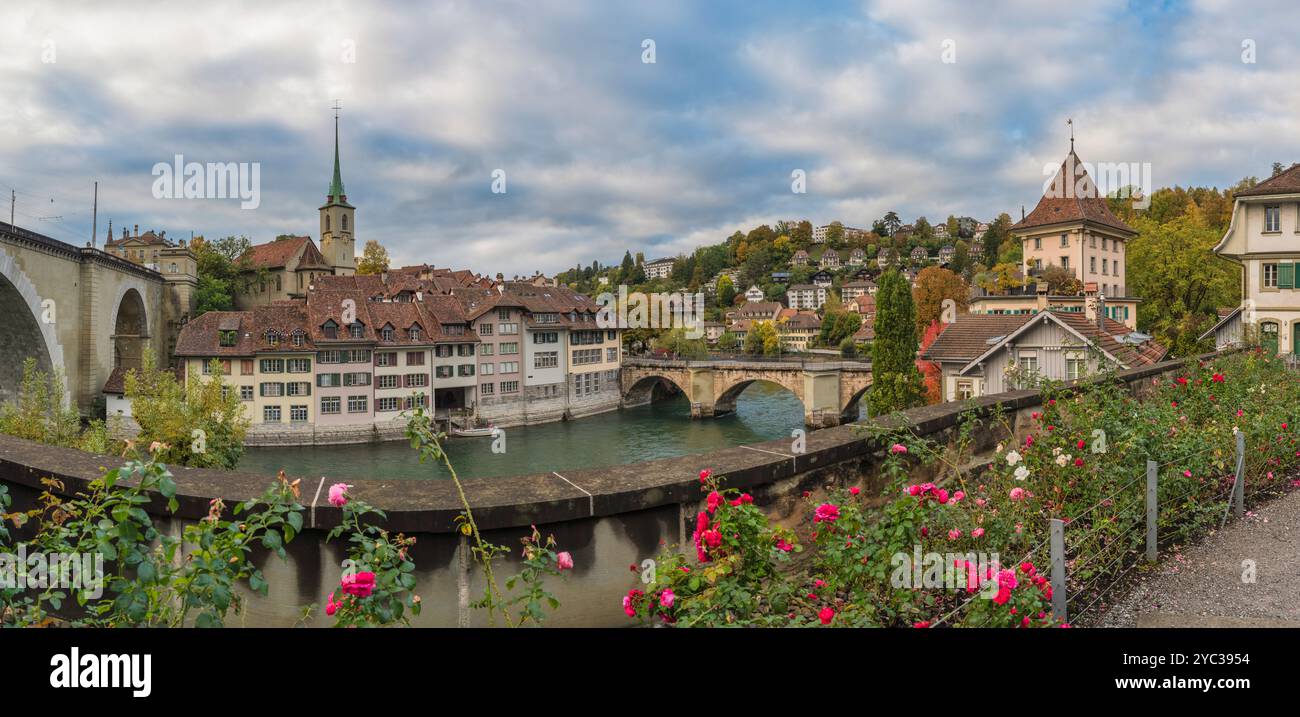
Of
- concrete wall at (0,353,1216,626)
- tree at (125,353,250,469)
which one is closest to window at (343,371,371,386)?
tree at (125,353,250,469)

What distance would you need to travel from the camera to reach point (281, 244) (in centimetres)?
8294

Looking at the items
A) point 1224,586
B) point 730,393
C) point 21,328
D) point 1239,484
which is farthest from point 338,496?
point 730,393

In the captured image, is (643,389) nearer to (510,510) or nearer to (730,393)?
(730,393)

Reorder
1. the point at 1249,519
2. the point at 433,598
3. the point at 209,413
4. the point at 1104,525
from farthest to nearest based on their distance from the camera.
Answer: the point at 209,413, the point at 1249,519, the point at 1104,525, the point at 433,598

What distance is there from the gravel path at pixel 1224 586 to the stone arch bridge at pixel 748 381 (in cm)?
4779

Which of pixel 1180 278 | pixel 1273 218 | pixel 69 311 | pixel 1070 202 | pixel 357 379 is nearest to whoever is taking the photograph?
pixel 1273 218

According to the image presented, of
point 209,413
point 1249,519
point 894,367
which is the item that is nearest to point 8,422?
point 209,413

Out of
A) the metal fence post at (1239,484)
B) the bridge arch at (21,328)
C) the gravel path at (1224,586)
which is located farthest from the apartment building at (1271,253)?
the bridge arch at (21,328)

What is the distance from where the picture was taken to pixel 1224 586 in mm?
4125

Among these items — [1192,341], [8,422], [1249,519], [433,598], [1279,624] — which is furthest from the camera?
[1192,341]

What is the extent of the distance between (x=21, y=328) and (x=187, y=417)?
99.2ft

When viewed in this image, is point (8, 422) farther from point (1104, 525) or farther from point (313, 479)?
point (1104, 525)

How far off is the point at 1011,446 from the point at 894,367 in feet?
106

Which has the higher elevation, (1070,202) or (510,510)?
(1070,202)
